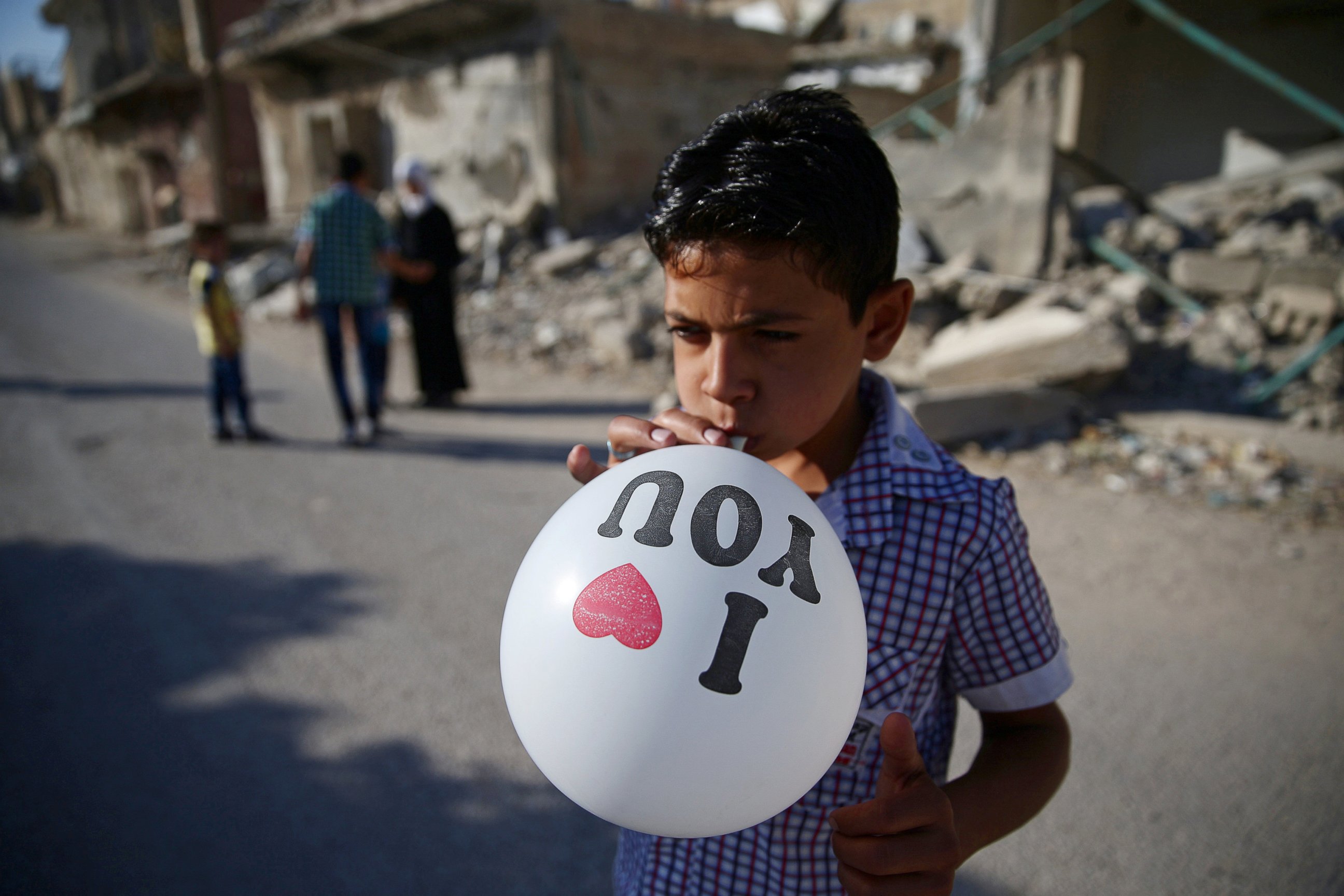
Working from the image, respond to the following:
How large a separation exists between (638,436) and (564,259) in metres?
8.28

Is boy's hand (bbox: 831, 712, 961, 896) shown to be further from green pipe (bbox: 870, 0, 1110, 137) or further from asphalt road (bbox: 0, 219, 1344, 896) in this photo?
green pipe (bbox: 870, 0, 1110, 137)

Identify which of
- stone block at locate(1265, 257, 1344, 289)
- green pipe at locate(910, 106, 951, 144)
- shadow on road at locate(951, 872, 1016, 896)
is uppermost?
green pipe at locate(910, 106, 951, 144)

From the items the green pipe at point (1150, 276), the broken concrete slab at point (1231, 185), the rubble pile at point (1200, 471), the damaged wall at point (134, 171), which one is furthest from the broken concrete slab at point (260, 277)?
the broken concrete slab at point (1231, 185)

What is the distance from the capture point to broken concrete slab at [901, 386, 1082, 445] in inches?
156

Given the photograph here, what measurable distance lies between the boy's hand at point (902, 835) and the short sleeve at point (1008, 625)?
24cm

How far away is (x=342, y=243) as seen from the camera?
15.0 feet

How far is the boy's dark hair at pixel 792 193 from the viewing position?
0.82m

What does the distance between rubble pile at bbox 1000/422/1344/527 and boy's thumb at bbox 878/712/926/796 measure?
3553mm

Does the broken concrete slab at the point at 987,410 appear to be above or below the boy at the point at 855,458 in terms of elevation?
below

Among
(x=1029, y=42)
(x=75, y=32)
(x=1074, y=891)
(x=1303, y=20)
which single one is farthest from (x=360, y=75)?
(x=75, y=32)

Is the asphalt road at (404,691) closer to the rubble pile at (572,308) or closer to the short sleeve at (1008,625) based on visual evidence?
the short sleeve at (1008,625)

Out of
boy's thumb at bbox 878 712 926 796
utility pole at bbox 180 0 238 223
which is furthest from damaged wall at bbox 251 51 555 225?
boy's thumb at bbox 878 712 926 796

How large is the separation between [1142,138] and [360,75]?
11058 millimetres

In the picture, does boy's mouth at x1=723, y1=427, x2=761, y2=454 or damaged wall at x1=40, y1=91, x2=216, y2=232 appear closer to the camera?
boy's mouth at x1=723, y1=427, x2=761, y2=454
